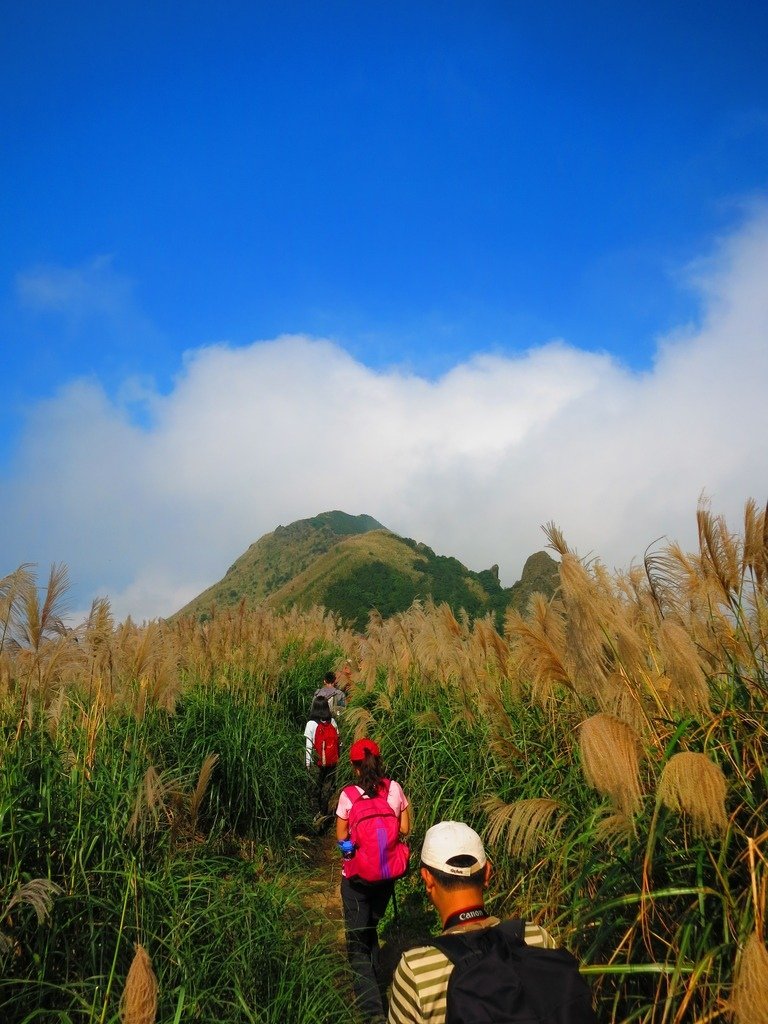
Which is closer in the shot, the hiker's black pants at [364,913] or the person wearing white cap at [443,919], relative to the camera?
the person wearing white cap at [443,919]

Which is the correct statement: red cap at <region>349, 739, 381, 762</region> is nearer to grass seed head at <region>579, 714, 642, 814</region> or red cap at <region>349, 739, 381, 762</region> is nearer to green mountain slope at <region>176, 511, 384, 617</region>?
grass seed head at <region>579, 714, 642, 814</region>

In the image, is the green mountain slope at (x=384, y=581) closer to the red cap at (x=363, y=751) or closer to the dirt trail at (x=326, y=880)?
the dirt trail at (x=326, y=880)

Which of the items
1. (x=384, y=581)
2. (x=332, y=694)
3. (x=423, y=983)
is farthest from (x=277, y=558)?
(x=423, y=983)

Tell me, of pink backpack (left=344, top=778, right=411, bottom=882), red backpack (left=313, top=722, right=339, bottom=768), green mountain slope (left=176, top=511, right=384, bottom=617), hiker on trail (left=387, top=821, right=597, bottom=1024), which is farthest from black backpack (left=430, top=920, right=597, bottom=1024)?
green mountain slope (left=176, top=511, right=384, bottom=617)

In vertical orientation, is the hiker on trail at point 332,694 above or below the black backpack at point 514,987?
above

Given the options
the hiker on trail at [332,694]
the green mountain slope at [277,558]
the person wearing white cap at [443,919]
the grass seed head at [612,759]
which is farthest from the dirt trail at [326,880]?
the green mountain slope at [277,558]

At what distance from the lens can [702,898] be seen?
226cm

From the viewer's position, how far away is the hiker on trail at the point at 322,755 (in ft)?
23.4

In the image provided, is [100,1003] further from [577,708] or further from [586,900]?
[577,708]

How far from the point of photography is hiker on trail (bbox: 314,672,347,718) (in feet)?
26.4

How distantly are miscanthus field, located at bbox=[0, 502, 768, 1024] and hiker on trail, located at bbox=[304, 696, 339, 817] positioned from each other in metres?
1.11

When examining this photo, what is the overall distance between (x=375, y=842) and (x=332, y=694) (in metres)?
3.74

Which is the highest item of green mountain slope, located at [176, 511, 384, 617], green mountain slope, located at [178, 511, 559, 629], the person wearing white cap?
green mountain slope, located at [176, 511, 384, 617]

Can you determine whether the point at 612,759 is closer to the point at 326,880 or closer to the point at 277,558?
the point at 326,880
